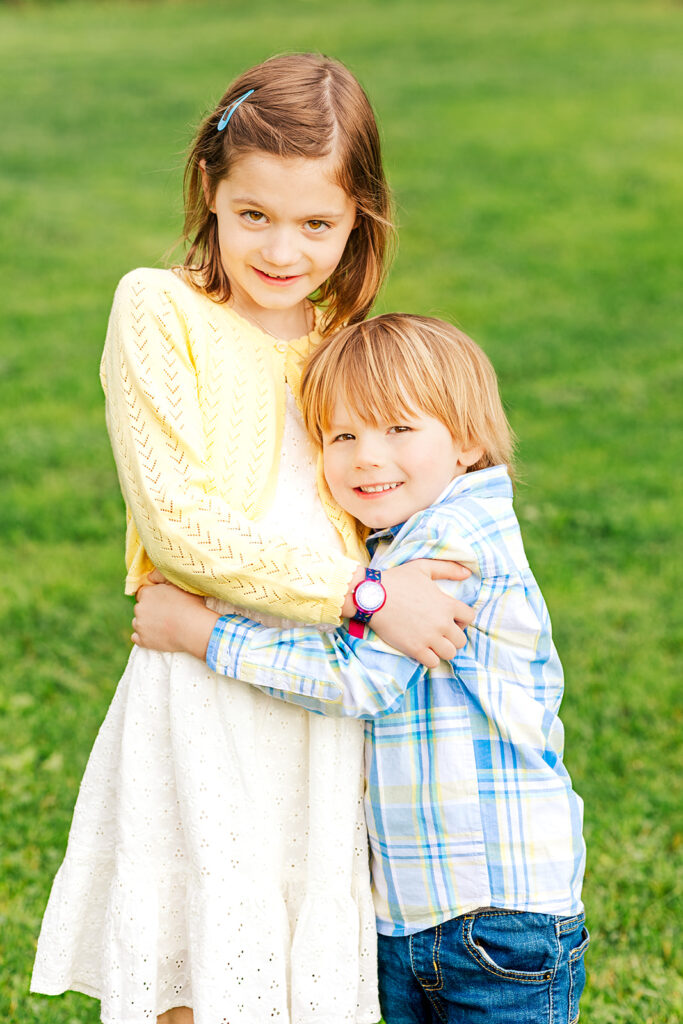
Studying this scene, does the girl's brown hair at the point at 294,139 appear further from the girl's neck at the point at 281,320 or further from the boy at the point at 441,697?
the boy at the point at 441,697

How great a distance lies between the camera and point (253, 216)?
222 cm

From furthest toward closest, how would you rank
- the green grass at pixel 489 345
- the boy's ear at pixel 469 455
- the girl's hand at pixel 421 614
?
the green grass at pixel 489 345, the boy's ear at pixel 469 455, the girl's hand at pixel 421 614

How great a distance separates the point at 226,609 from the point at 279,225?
0.73m

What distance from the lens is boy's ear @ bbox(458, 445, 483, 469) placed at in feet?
7.53

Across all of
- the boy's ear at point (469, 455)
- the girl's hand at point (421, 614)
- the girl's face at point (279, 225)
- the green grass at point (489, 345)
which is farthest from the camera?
the green grass at point (489, 345)

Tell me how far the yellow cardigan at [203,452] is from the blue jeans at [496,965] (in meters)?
0.63

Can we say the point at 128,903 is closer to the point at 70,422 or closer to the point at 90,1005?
the point at 90,1005

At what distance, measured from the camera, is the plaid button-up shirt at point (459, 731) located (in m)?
2.11

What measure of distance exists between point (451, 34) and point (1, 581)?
15.5 metres

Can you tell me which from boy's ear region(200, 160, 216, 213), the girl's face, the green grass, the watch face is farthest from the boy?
the green grass

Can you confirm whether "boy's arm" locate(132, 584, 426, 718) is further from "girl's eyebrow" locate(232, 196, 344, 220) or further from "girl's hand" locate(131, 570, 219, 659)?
"girl's eyebrow" locate(232, 196, 344, 220)

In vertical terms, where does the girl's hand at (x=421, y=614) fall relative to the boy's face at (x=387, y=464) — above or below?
below

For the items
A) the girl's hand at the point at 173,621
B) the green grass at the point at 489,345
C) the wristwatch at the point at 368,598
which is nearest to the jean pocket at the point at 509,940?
the wristwatch at the point at 368,598

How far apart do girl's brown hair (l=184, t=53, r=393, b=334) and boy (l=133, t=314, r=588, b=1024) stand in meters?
0.30
